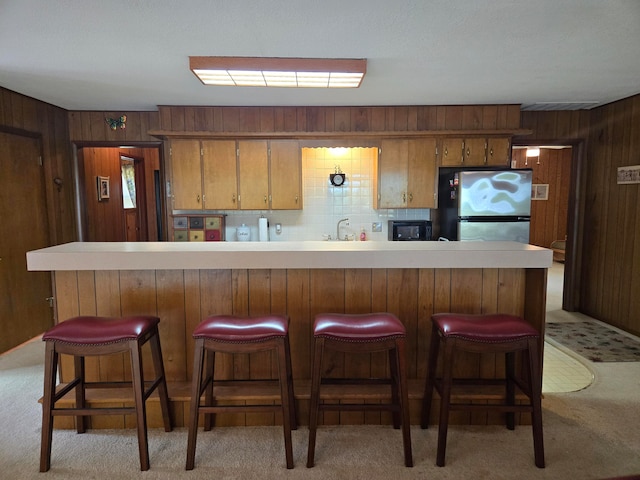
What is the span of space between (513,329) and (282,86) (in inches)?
99.5

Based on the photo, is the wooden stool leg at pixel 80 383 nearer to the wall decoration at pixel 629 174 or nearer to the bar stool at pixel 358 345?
the bar stool at pixel 358 345

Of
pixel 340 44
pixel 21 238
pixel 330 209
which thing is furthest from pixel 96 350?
pixel 330 209

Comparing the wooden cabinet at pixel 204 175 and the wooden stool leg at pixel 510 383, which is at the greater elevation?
the wooden cabinet at pixel 204 175

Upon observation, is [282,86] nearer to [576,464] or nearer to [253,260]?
[253,260]

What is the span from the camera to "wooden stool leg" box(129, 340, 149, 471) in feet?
5.90

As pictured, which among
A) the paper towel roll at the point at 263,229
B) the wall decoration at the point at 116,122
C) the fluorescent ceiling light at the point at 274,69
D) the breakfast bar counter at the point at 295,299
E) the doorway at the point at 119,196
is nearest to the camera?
the breakfast bar counter at the point at 295,299

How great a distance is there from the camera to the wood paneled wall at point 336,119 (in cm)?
405

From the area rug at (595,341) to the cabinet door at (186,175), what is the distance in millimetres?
4044

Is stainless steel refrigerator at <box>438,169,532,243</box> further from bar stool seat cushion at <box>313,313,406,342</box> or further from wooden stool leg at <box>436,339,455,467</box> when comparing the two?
bar stool seat cushion at <box>313,313,406,342</box>

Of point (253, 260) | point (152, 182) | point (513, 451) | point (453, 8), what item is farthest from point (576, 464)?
point (152, 182)

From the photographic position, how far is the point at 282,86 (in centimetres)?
311

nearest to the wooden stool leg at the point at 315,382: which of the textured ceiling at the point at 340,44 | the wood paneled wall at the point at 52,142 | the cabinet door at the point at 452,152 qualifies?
the textured ceiling at the point at 340,44

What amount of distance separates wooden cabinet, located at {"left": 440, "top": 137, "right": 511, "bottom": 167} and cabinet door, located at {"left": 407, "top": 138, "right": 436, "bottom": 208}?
153mm

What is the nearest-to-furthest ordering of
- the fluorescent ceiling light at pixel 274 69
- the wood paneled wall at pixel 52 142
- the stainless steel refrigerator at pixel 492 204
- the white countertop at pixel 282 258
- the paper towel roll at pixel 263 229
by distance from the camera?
the white countertop at pixel 282 258, the fluorescent ceiling light at pixel 274 69, the wood paneled wall at pixel 52 142, the stainless steel refrigerator at pixel 492 204, the paper towel roll at pixel 263 229
